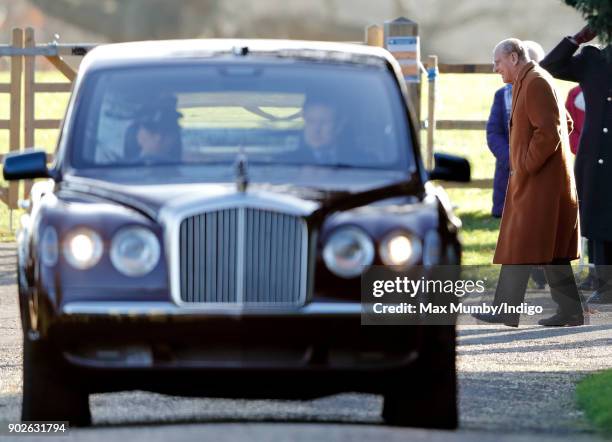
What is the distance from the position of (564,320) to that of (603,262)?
1468 millimetres

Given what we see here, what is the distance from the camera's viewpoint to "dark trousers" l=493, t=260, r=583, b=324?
11.0 meters

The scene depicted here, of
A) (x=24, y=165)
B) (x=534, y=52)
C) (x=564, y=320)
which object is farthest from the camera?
(x=534, y=52)

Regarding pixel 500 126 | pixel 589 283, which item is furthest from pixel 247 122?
pixel 589 283

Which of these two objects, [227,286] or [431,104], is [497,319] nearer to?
[227,286]

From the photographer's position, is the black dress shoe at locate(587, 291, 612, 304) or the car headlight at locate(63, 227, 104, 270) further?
the black dress shoe at locate(587, 291, 612, 304)

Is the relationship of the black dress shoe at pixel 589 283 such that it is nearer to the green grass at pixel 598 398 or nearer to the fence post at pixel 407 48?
the green grass at pixel 598 398

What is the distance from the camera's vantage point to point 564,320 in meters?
11.6

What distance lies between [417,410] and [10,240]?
37.2ft

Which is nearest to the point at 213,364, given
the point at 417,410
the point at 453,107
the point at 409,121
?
the point at 417,410

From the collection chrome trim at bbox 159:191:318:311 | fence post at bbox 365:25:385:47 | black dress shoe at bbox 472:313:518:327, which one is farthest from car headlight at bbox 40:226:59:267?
fence post at bbox 365:25:385:47

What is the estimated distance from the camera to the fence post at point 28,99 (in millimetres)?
19109

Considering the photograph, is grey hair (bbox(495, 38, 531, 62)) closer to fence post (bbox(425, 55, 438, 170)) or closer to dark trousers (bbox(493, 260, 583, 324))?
dark trousers (bbox(493, 260, 583, 324))

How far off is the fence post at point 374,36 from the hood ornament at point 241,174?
12.0 m

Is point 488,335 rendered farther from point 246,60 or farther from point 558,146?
point 246,60
